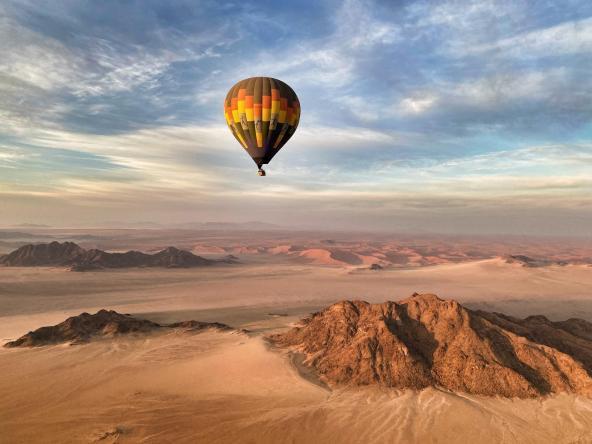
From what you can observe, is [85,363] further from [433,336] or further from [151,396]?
[433,336]

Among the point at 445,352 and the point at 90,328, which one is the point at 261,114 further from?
the point at 90,328

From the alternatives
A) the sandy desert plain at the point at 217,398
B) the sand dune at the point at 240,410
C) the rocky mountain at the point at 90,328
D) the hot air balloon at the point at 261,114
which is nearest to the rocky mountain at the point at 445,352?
the sandy desert plain at the point at 217,398

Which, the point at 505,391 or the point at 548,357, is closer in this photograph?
the point at 505,391

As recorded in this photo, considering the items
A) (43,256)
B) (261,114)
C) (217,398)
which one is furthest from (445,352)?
(43,256)

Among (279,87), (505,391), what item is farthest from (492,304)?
(279,87)

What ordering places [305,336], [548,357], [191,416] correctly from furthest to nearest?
[305,336]
[548,357]
[191,416]

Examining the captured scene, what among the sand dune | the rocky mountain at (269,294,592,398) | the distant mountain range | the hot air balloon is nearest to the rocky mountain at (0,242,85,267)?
the distant mountain range

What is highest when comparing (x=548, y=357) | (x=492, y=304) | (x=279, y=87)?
(x=279, y=87)
